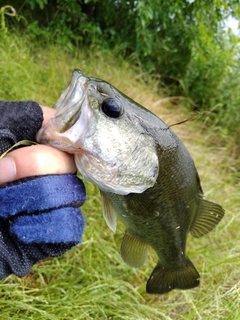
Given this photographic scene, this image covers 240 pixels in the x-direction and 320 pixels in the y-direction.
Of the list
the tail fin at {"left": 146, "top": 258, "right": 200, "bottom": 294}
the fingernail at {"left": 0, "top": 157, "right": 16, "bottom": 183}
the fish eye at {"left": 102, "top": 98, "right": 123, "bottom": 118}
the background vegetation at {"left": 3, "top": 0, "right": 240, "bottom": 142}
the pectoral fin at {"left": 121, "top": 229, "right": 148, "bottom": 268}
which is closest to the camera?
the fingernail at {"left": 0, "top": 157, "right": 16, "bottom": 183}

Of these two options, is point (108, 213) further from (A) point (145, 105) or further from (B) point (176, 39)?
(B) point (176, 39)

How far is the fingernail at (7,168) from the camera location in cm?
98

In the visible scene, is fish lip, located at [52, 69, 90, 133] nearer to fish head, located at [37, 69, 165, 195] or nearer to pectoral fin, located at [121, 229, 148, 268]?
fish head, located at [37, 69, 165, 195]

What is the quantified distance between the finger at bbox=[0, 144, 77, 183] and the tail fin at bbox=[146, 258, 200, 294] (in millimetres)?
947

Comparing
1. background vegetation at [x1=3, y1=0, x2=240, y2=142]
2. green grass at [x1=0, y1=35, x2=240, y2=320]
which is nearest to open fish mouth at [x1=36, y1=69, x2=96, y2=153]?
green grass at [x1=0, y1=35, x2=240, y2=320]

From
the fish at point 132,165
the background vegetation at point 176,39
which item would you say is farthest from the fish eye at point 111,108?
the background vegetation at point 176,39

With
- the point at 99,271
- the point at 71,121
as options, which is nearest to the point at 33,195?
the point at 71,121

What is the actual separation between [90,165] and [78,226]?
198 mm

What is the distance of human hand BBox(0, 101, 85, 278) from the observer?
101 centimetres

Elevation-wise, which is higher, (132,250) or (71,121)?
(71,121)

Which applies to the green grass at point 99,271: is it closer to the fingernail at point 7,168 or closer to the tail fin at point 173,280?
the tail fin at point 173,280

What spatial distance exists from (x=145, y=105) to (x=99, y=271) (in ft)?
8.88

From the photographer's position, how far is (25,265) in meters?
1.09

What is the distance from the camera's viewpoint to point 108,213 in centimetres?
130
